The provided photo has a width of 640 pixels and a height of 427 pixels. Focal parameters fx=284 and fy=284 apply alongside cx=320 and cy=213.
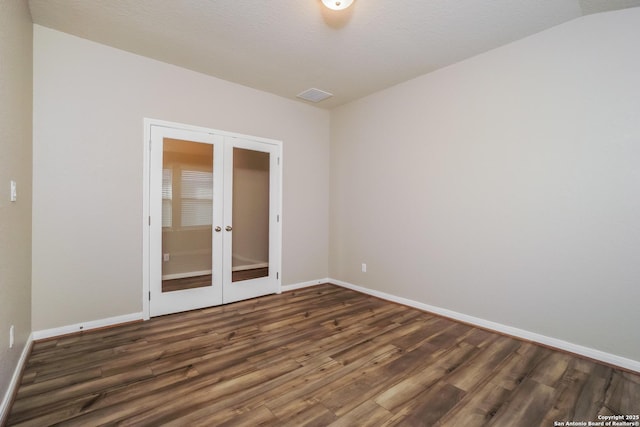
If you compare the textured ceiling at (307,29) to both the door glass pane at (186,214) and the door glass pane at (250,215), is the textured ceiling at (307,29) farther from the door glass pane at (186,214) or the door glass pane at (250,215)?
the door glass pane at (250,215)

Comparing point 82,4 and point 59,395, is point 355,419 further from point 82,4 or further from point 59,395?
point 82,4

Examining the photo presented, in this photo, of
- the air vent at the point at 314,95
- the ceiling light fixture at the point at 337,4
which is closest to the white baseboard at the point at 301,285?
the air vent at the point at 314,95

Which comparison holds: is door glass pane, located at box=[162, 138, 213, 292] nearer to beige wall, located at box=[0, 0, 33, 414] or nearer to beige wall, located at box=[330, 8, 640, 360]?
beige wall, located at box=[0, 0, 33, 414]

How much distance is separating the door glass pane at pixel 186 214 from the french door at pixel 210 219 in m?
0.01

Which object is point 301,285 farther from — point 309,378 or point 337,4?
point 337,4

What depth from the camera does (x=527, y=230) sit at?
112 inches

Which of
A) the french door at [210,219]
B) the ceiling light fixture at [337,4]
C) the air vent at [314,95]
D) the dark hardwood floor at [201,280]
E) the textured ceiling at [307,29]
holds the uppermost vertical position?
the air vent at [314,95]

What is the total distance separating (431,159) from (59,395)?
4.10 m

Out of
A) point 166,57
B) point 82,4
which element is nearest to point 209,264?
point 166,57

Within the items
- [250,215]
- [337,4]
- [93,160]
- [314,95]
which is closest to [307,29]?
[337,4]

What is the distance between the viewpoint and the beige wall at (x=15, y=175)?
5.79 feet

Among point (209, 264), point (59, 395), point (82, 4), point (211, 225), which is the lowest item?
point (59, 395)

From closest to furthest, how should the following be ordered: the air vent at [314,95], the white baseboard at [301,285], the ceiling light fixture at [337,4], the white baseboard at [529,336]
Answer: the ceiling light fixture at [337,4], the white baseboard at [529,336], the air vent at [314,95], the white baseboard at [301,285]

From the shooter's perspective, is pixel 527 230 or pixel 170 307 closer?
pixel 527 230
